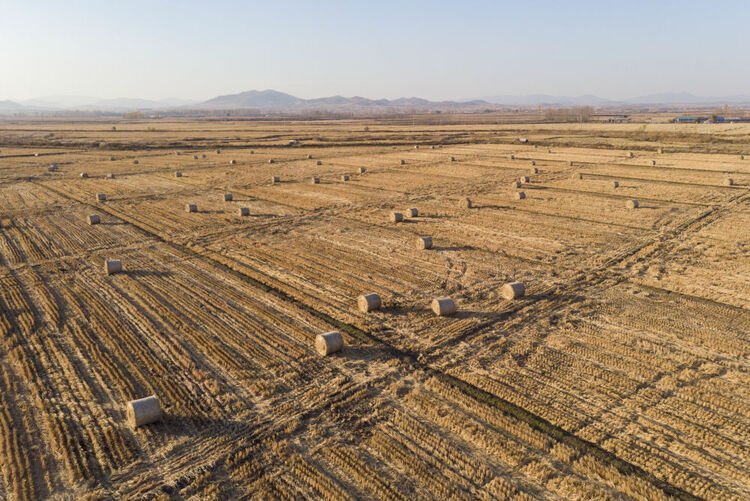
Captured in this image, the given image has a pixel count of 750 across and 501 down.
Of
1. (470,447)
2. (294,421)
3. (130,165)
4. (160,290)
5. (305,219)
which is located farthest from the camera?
(130,165)

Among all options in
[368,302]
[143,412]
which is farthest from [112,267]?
[368,302]

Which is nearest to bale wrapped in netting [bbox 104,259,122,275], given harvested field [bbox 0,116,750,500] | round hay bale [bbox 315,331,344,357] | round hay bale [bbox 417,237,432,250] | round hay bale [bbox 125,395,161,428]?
harvested field [bbox 0,116,750,500]

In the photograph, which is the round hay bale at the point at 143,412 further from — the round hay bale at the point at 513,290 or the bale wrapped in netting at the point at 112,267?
the round hay bale at the point at 513,290

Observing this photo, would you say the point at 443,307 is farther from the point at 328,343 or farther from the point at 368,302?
the point at 328,343

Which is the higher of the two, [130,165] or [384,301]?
[130,165]

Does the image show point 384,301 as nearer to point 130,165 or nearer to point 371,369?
point 371,369

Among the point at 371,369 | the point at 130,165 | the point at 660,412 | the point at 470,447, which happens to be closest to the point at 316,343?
the point at 371,369
